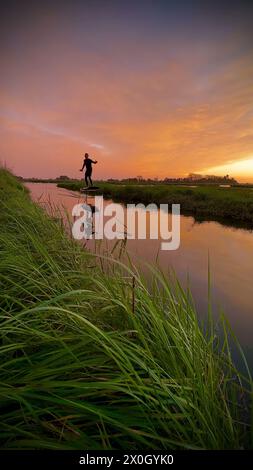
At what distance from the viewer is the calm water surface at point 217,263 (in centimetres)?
450

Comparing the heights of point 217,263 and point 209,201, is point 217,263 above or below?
below

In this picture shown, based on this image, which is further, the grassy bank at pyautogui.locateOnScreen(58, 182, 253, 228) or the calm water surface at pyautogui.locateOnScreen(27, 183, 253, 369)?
the grassy bank at pyautogui.locateOnScreen(58, 182, 253, 228)

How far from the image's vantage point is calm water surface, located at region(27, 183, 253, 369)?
4.50m

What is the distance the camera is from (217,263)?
761cm

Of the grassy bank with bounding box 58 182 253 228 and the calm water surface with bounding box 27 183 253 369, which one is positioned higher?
the grassy bank with bounding box 58 182 253 228

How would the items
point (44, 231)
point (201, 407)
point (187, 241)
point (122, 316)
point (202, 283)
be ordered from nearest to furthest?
point (201, 407)
point (122, 316)
point (44, 231)
point (202, 283)
point (187, 241)

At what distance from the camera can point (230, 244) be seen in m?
9.60

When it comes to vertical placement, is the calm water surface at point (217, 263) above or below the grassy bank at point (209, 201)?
below

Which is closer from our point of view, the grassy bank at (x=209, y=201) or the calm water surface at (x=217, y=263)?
the calm water surface at (x=217, y=263)

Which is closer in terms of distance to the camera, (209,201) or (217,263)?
(217,263)

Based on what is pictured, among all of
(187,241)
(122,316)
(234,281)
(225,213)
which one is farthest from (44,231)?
(225,213)

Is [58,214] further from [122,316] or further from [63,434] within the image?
[63,434]
